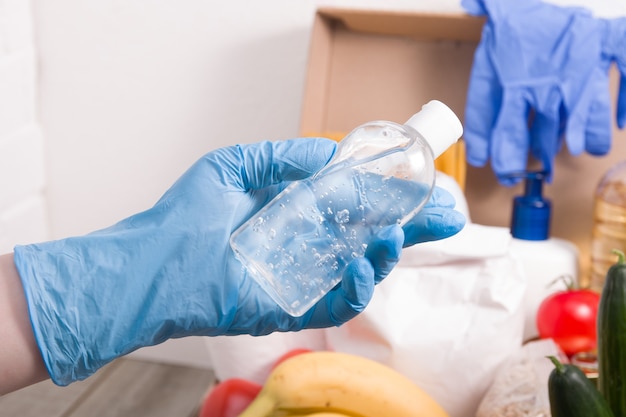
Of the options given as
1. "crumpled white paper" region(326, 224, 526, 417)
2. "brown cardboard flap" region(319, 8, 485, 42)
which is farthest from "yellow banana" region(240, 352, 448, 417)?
"brown cardboard flap" region(319, 8, 485, 42)

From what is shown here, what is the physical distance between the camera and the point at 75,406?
1.23m

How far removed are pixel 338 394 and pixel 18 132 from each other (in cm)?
84

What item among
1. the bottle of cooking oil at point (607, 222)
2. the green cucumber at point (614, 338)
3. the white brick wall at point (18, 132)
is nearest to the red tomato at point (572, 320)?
the bottle of cooking oil at point (607, 222)

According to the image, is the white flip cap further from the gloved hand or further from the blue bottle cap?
the blue bottle cap

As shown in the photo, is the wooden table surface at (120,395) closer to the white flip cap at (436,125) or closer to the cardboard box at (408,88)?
the cardboard box at (408,88)

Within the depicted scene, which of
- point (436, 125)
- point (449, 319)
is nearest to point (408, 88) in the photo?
point (449, 319)

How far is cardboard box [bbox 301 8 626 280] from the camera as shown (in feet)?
3.89

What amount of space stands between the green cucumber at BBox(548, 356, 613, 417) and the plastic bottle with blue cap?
0.42m

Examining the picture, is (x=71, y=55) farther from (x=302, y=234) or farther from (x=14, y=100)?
(x=302, y=234)

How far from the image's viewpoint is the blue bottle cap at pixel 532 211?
1138mm

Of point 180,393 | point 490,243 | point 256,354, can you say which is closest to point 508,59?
point 490,243

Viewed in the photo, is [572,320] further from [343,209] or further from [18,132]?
[18,132]

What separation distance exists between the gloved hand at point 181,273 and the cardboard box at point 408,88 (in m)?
0.52

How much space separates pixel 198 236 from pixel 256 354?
0.43 m
